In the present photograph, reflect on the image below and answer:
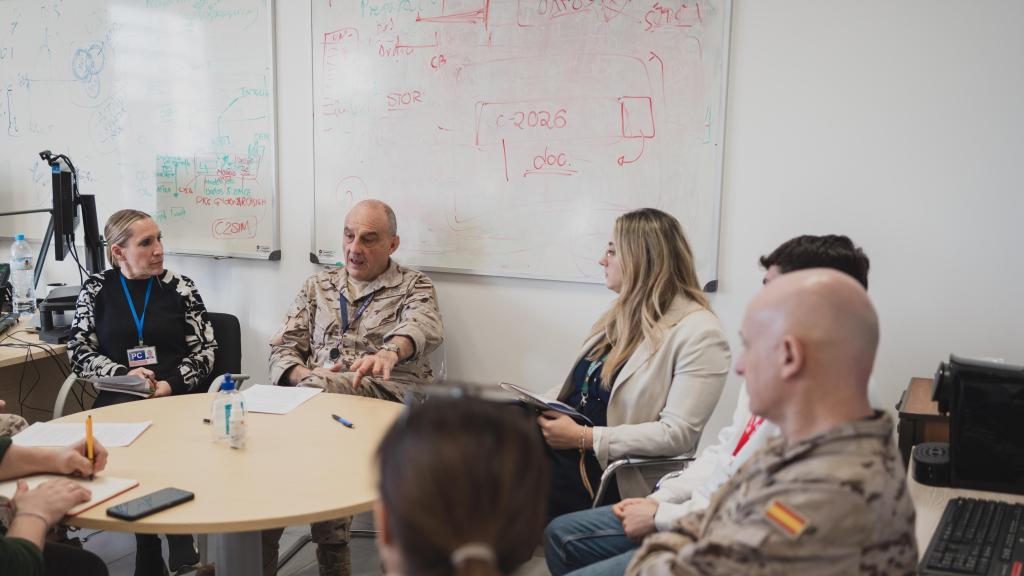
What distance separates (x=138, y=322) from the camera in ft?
10.4

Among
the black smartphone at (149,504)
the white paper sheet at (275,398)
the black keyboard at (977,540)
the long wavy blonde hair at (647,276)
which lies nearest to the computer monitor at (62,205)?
the white paper sheet at (275,398)

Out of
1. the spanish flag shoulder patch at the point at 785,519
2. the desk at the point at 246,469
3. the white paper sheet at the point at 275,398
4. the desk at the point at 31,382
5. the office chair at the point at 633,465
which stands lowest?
the desk at the point at 31,382

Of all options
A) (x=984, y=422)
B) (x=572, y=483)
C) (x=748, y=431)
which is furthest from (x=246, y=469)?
(x=984, y=422)

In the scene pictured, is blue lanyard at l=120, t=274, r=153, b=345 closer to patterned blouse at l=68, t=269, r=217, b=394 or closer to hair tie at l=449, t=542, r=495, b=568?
patterned blouse at l=68, t=269, r=217, b=394

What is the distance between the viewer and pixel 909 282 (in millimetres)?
2686

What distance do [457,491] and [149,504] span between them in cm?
113

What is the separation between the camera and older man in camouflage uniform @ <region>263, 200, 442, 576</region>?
307 cm

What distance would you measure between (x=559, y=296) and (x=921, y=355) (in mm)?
1367

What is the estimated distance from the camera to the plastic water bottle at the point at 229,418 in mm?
2047

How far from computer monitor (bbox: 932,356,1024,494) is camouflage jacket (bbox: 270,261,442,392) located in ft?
6.19

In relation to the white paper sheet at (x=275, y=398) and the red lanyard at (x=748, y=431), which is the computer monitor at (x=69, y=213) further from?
the red lanyard at (x=748, y=431)

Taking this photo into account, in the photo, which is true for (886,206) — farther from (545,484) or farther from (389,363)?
(545,484)

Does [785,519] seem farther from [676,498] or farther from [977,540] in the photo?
[676,498]

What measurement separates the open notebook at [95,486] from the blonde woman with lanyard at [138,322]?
51.7 inches
